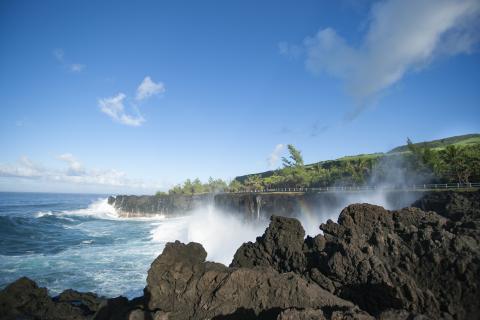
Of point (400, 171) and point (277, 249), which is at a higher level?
point (400, 171)

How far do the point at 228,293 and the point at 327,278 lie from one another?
3.36 m

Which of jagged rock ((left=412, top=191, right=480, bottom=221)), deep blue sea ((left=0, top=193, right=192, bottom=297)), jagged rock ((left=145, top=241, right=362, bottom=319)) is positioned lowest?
deep blue sea ((left=0, top=193, right=192, bottom=297))

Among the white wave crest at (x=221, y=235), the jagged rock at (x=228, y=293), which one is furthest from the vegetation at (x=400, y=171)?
the jagged rock at (x=228, y=293)

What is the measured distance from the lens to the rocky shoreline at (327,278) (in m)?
8.35

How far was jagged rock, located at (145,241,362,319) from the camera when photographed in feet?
27.6

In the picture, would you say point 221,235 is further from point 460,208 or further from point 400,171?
point 400,171

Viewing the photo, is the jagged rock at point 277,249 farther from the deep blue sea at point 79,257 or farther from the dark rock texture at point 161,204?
the dark rock texture at point 161,204

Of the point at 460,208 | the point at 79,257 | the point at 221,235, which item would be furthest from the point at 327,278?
the point at 221,235

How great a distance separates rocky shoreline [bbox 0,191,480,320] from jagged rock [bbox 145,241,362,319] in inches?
1.0

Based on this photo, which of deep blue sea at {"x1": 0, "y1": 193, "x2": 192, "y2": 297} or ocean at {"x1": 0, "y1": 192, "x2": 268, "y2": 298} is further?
ocean at {"x1": 0, "y1": 192, "x2": 268, "y2": 298}

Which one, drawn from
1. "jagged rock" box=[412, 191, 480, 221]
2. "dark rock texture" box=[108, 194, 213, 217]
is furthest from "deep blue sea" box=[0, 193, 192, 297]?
"dark rock texture" box=[108, 194, 213, 217]

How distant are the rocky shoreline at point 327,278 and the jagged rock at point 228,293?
26mm

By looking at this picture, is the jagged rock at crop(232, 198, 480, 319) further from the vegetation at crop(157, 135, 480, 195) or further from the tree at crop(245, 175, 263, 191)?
the tree at crop(245, 175, 263, 191)

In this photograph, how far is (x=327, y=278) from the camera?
33.4 feet
